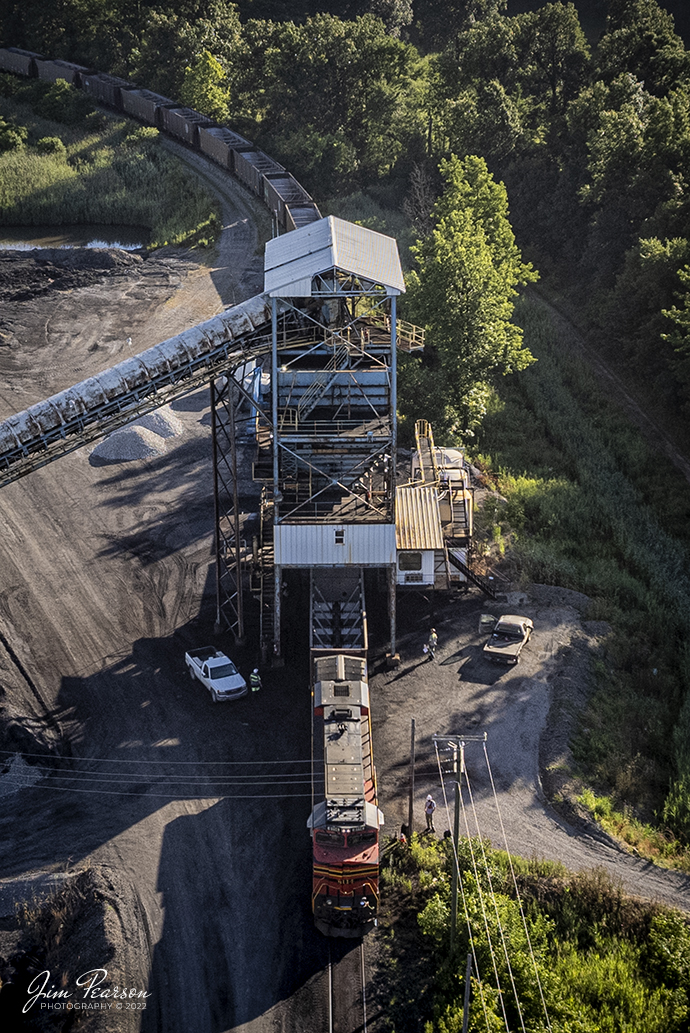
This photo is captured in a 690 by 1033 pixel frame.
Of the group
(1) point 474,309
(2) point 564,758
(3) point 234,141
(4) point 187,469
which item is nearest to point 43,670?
(4) point 187,469

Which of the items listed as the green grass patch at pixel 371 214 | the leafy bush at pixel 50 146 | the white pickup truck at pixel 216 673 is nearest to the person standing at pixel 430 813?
the white pickup truck at pixel 216 673

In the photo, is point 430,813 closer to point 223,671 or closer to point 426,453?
point 223,671

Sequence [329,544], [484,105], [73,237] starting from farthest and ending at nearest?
[484,105] → [73,237] → [329,544]

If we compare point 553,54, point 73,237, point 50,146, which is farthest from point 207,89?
point 553,54

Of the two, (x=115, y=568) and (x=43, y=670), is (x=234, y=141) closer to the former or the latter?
(x=115, y=568)

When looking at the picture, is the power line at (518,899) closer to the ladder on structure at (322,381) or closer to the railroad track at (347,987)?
the railroad track at (347,987)
